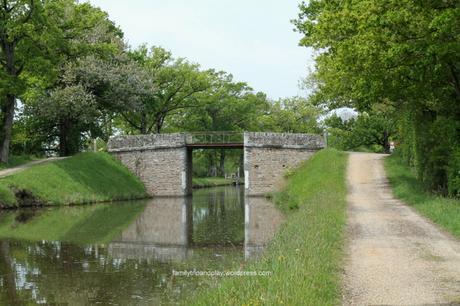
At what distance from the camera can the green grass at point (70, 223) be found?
18281 millimetres

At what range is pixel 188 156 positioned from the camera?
4016 cm

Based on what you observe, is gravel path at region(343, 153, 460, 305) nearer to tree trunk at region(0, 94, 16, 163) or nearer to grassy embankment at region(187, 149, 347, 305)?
grassy embankment at region(187, 149, 347, 305)

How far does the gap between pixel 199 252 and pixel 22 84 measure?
21.8 meters

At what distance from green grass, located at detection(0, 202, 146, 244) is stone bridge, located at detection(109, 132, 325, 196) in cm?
905

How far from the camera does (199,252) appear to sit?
15039 mm

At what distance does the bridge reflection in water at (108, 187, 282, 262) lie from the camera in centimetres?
1531

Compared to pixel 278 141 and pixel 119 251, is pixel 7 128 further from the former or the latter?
pixel 119 251

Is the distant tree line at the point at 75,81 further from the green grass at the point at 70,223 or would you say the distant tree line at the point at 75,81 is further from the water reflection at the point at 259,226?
the water reflection at the point at 259,226

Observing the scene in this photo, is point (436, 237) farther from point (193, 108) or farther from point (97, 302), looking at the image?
point (193, 108)

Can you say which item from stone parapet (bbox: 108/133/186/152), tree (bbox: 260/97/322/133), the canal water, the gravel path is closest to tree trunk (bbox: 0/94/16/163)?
the canal water

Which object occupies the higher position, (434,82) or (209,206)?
(434,82)

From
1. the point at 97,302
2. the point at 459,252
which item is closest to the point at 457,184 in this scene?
the point at 459,252

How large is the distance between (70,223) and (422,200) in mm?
14027

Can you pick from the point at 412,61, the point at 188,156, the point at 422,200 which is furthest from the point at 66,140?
the point at 412,61
